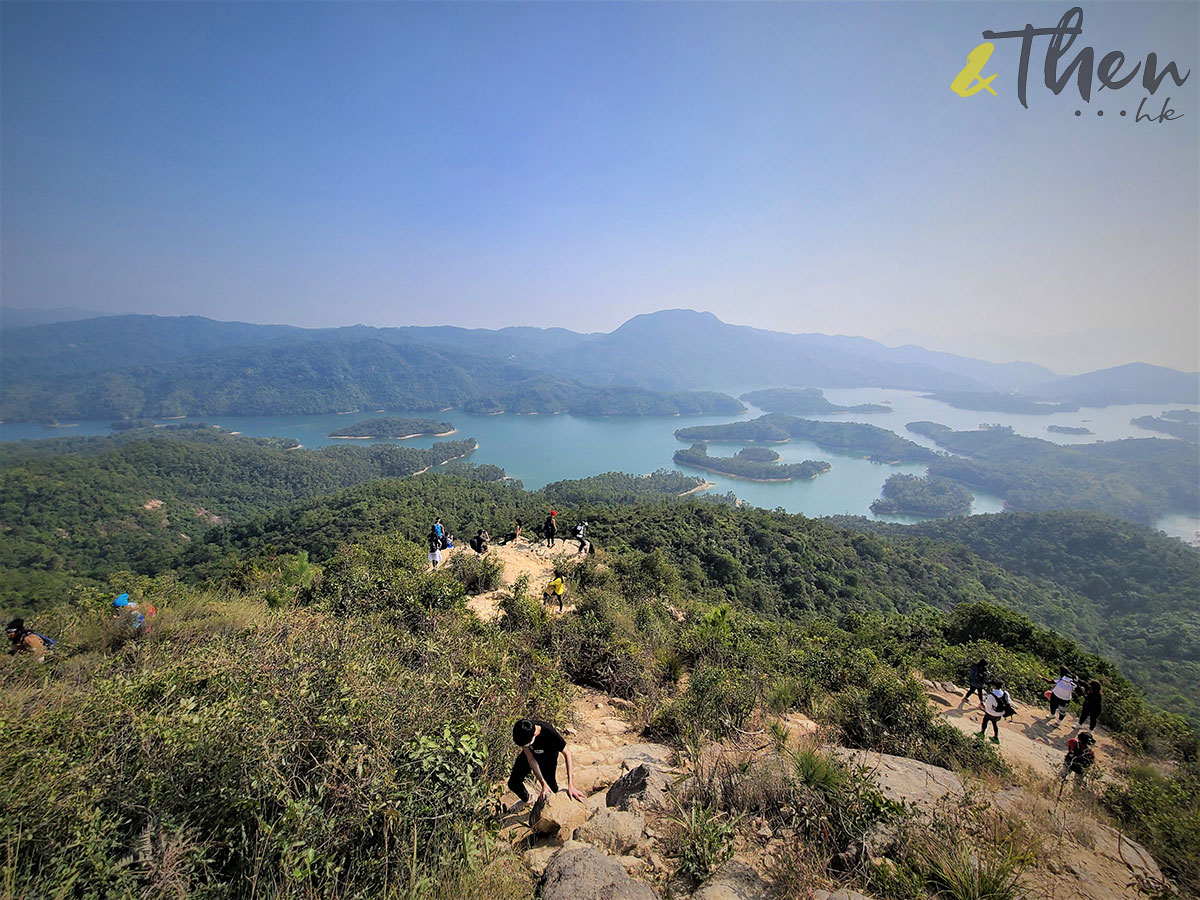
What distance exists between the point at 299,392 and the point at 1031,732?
202 meters

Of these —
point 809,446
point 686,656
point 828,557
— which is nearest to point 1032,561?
point 828,557

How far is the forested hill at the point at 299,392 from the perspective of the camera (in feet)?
481

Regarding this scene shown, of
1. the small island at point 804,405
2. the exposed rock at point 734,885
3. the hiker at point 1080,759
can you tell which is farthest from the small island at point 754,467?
the exposed rock at point 734,885

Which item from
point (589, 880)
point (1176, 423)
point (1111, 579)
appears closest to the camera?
point (589, 880)

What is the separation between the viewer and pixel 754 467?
315ft

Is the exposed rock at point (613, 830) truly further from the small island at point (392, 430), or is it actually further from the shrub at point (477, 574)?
the small island at point (392, 430)

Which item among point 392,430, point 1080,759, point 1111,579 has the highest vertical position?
point 1080,759

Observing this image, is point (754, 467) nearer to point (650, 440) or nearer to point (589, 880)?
point (650, 440)

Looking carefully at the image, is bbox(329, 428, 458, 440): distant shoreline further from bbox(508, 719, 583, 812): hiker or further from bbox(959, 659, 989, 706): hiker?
bbox(508, 719, 583, 812): hiker

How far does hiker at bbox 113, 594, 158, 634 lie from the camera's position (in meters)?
6.30

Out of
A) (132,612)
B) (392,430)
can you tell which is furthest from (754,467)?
(132,612)

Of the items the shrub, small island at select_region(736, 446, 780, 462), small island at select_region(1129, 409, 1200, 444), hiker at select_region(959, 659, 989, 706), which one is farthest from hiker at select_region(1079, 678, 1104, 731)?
small island at select_region(1129, 409, 1200, 444)

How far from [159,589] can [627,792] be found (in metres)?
9.48

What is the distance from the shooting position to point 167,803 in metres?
2.51
